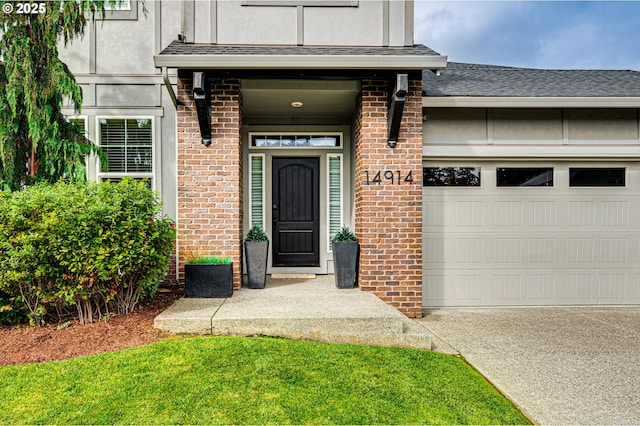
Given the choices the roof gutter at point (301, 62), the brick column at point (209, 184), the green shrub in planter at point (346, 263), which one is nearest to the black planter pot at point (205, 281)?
the brick column at point (209, 184)

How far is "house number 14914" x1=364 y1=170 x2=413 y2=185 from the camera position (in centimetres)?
495

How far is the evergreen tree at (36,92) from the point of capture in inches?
178

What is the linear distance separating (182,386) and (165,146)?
407 cm

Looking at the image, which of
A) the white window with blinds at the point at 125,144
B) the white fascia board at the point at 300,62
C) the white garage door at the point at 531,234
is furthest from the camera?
the white window with blinds at the point at 125,144

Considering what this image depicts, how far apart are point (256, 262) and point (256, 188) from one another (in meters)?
1.83

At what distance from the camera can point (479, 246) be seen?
18.4 ft

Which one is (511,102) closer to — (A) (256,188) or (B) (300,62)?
(B) (300,62)

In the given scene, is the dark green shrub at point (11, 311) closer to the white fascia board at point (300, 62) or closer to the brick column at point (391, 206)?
the white fascia board at point (300, 62)

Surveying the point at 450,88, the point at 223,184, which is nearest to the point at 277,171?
the point at 223,184

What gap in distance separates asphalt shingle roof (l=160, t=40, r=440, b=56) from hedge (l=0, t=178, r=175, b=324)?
191 cm

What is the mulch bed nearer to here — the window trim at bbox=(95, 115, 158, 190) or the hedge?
the hedge

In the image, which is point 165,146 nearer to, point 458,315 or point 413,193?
point 413,193

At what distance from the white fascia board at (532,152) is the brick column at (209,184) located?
2742mm

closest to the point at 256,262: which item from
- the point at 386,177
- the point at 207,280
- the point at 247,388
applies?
the point at 207,280
